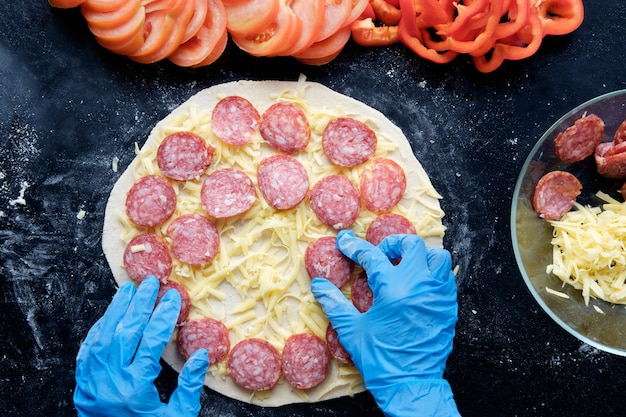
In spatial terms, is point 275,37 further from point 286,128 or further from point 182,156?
point 182,156

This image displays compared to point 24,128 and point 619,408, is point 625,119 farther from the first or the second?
point 24,128

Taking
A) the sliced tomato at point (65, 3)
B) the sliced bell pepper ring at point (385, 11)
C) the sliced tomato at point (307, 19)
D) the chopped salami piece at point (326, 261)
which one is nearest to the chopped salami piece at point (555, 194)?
the chopped salami piece at point (326, 261)

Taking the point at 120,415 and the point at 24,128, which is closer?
the point at 120,415

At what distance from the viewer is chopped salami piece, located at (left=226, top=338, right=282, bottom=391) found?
144 inches

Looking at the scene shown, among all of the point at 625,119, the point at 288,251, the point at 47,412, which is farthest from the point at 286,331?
the point at 625,119

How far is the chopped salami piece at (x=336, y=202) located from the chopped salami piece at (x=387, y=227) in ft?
0.45

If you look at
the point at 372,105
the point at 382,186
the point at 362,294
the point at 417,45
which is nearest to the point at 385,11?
the point at 417,45

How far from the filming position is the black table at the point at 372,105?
3877 mm

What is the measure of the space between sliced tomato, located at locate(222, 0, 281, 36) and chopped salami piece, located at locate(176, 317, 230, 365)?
1.74m

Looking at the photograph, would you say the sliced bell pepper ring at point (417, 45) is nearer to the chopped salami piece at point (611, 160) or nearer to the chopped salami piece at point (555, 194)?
the chopped salami piece at point (555, 194)

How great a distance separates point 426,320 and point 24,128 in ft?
8.97

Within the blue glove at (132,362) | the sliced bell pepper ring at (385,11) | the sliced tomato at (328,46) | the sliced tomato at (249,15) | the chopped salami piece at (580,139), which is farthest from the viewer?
the sliced bell pepper ring at (385,11)

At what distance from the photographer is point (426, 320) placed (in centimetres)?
357

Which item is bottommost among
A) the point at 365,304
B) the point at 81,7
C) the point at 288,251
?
the point at 365,304
